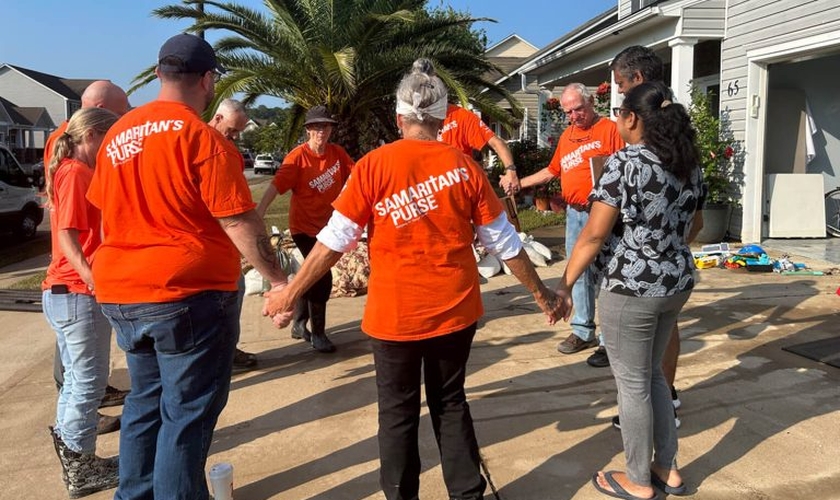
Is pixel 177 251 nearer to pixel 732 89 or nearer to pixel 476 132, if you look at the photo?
pixel 476 132

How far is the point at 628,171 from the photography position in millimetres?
2658

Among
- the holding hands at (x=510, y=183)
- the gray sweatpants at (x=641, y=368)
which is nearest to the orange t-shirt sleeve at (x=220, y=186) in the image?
the gray sweatpants at (x=641, y=368)

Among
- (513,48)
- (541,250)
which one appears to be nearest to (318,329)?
(541,250)

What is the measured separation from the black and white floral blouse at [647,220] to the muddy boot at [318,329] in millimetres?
2867

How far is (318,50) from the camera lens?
10.6 metres

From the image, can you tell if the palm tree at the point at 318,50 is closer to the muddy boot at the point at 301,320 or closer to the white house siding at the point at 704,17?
the white house siding at the point at 704,17

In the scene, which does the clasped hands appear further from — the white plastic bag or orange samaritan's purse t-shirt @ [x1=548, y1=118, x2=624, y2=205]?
the white plastic bag

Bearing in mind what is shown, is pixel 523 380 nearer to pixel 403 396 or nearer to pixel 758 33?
pixel 403 396

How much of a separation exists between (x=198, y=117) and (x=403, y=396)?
4.34 ft

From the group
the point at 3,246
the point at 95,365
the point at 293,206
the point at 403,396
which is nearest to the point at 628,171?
the point at 403,396

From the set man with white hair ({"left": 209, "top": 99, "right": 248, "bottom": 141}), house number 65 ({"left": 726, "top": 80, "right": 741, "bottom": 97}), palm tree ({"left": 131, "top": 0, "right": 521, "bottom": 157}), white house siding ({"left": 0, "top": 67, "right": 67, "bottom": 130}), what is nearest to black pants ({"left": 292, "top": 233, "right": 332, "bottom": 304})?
man with white hair ({"left": 209, "top": 99, "right": 248, "bottom": 141})

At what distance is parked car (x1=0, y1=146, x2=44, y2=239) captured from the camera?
41.4 feet

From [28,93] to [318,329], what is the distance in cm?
6579

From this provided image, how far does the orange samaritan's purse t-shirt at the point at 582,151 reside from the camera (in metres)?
4.45
